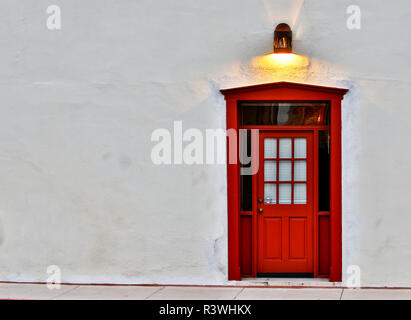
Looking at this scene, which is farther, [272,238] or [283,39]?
[272,238]

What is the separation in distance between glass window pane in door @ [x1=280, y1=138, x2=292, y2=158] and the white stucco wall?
80 centimetres

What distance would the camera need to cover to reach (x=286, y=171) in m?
8.34

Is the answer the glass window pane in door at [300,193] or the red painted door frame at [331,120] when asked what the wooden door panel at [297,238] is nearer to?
the glass window pane in door at [300,193]

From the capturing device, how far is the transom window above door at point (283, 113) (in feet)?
27.1

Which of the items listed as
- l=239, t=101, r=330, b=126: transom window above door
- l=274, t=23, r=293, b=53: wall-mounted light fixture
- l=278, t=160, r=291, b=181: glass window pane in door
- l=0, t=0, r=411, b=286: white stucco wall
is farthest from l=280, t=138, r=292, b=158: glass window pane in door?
l=274, t=23, r=293, b=53: wall-mounted light fixture

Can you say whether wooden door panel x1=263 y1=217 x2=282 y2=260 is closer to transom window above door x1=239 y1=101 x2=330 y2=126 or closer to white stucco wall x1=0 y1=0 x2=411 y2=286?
white stucco wall x1=0 y1=0 x2=411 y2=286

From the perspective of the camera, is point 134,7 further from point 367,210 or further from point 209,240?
point 367,210

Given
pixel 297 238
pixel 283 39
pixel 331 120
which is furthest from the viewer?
pixel 297 238

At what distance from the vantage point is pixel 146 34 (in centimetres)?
818

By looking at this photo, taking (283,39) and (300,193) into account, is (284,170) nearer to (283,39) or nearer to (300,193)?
(300,193)

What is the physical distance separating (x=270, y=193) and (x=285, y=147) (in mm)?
708

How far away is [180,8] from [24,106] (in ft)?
8.75

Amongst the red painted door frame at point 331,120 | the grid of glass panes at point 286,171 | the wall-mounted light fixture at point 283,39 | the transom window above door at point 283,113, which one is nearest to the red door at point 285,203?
the grid of glass panes at point 286,171

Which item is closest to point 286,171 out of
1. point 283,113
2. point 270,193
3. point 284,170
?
point 284,170
